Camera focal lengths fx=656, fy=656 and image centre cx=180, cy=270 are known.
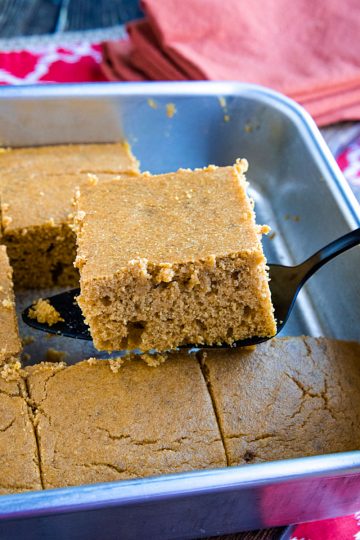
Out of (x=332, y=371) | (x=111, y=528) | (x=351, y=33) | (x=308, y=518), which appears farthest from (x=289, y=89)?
(x=111, y=528)

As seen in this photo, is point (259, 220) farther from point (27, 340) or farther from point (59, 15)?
point (59, 15)

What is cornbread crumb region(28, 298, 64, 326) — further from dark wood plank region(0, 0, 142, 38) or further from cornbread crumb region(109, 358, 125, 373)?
dark wood plank region(0, 0, 142, 38)

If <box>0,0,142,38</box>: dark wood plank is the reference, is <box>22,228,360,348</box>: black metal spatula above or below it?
below

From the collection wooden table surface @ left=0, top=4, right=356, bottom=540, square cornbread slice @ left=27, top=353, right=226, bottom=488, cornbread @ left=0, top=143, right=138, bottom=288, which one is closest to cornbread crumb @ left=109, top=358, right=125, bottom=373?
square cornbread slice @ left=27, top=353, right=226, bottom=488

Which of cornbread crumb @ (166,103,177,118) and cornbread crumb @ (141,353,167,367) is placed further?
cornbread crumb @ (166,103,177,118)

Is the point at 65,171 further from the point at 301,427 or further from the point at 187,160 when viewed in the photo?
the point at 301,427

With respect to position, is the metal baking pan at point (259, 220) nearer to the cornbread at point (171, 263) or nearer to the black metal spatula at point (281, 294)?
the black metal spatula at point (281, 294)

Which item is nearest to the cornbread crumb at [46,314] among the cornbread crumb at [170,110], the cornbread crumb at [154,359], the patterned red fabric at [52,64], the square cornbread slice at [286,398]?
the cornbread crumb at [154,359]
